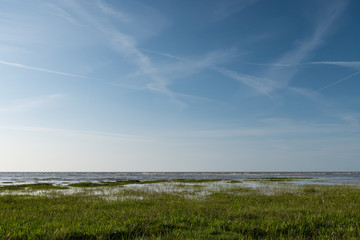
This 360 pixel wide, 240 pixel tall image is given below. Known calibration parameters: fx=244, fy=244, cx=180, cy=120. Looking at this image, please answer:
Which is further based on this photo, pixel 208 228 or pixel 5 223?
pixel 5 223

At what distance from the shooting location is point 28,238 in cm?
703

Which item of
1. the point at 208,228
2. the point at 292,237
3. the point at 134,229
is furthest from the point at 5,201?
the point at 292,237

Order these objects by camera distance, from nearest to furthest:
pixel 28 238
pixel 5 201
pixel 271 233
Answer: pixel 28 238 → pixel 271 233 → pixel 5 201

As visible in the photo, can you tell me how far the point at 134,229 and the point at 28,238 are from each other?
3.12 m

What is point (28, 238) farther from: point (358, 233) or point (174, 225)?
point (358, 233)

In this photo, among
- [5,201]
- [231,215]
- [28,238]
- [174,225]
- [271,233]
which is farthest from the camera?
[5,201]

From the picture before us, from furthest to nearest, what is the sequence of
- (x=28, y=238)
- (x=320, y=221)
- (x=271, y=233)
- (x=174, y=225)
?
1. (x=320, y=221)
2. (x=174, y=225)
3. (x=271, y=233)
4. (x=28, y=238)

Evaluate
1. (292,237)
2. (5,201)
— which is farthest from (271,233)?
(5,201)

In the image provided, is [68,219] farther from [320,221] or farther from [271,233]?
[320,221]

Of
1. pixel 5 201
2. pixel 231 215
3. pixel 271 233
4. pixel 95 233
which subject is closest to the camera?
pixel 95 233

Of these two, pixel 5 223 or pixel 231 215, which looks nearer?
pixel 5 223

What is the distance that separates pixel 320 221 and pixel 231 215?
3.43m

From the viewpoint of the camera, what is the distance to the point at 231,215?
1067 centimetres

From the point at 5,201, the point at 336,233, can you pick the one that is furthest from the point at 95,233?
the point at 5,201
